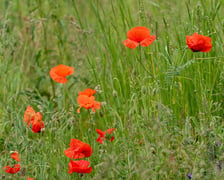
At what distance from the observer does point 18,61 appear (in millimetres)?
4258

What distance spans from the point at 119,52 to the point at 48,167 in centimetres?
102

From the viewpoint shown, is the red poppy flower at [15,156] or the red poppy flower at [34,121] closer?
the red poppy flower at [15,156]

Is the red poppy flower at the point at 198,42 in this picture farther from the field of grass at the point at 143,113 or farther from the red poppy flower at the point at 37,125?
the red poppy flower at the point at 37,125

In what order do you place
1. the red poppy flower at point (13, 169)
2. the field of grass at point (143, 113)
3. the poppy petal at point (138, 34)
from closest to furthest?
the field of grass at point (143, 113) → the red poppy flower at point (13, 169) → the poppy petal at point (138, 34)

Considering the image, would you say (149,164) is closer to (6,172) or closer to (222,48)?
(6,172)

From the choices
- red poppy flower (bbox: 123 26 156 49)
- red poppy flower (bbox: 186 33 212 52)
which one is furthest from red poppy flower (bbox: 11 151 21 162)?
red poppy flower (bbox: 186 33 212 52)

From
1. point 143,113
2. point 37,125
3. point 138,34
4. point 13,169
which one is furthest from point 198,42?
point 13,169

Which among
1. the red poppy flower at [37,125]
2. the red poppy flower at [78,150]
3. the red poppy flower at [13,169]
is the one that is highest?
the red poppy flower at [37,125]

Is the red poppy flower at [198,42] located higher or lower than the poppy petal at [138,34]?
lower

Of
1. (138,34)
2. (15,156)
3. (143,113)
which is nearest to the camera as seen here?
(143,113)

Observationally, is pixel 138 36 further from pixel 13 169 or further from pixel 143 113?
pixel 13 169

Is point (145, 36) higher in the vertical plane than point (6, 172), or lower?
higher

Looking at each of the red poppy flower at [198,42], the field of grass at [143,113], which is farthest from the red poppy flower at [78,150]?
the red poppy flower at [198,42]

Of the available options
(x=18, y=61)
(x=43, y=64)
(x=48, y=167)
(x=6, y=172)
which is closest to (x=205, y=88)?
(x=48, y=167)
